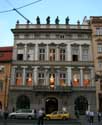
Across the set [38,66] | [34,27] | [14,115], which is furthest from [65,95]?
[34,27]

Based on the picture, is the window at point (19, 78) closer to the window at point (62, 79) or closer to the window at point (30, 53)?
the window at point (30, 53)

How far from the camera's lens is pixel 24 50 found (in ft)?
142

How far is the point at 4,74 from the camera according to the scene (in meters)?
42.4

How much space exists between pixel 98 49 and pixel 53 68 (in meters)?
8.21

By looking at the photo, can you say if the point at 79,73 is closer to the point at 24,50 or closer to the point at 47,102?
the point at 47,102

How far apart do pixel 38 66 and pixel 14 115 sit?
10.4 meters

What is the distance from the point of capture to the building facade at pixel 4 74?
1603 inches

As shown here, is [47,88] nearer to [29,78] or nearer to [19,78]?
[29,78]

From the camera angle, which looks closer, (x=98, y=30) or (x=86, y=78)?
(x=86, y=78)

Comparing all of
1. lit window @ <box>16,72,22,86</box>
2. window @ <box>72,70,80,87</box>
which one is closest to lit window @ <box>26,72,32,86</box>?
lit window @ <box>16,72,22,86</box>

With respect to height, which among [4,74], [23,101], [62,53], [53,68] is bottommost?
[23,101]

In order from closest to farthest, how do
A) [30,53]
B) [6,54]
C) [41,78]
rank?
[41,78] → [30,53] → [6,54]

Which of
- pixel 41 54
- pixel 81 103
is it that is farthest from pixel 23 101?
pixel 81 103

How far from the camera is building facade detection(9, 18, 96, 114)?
40.3 meters
